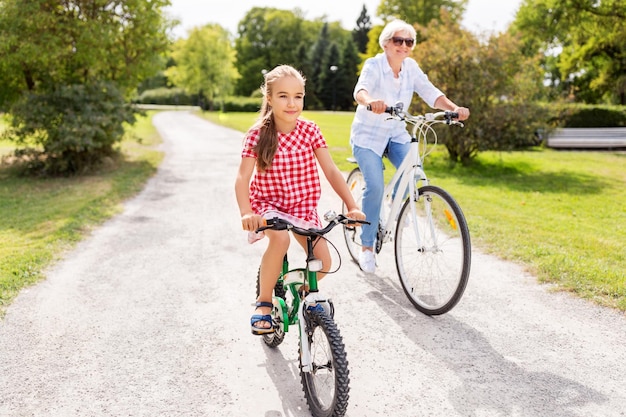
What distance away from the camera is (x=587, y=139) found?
1806 centimetres

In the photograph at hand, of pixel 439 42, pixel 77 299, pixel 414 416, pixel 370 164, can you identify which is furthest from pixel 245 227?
pixel 439 42

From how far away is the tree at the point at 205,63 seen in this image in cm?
5012

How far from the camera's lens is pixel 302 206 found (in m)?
3.11

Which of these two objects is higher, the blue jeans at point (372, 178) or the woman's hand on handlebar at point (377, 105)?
the woman's hand on handlebar at point (377, 105)

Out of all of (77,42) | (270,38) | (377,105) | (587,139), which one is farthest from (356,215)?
(270,38)

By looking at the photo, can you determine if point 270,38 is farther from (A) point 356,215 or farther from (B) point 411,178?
(A) point 356,215

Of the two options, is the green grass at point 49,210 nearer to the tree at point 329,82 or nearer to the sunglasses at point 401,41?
the sunglasses at point 401,41

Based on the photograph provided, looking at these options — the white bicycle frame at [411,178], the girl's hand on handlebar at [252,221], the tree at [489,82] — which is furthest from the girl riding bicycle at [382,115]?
the tree at [489,82]

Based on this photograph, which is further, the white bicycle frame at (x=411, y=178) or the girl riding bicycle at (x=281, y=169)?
the white bicycle frame at (x=411, y=178)

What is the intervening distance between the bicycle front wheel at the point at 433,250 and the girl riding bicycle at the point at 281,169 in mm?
1111

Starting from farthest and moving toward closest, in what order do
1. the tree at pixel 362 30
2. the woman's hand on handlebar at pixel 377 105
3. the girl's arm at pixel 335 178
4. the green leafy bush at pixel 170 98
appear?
the tree at pixel 362 30
the green leafy bush at pixel 170 98
the woman's hand on handlebar at pixel 377 105
the girl's arm at pixel 335 178

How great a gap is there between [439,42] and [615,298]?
862 cm

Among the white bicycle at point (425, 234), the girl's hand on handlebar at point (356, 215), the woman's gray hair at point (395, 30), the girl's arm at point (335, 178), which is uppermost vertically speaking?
the woman's gray hair at point (395, 30)

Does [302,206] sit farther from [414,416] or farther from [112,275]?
[112,275]
